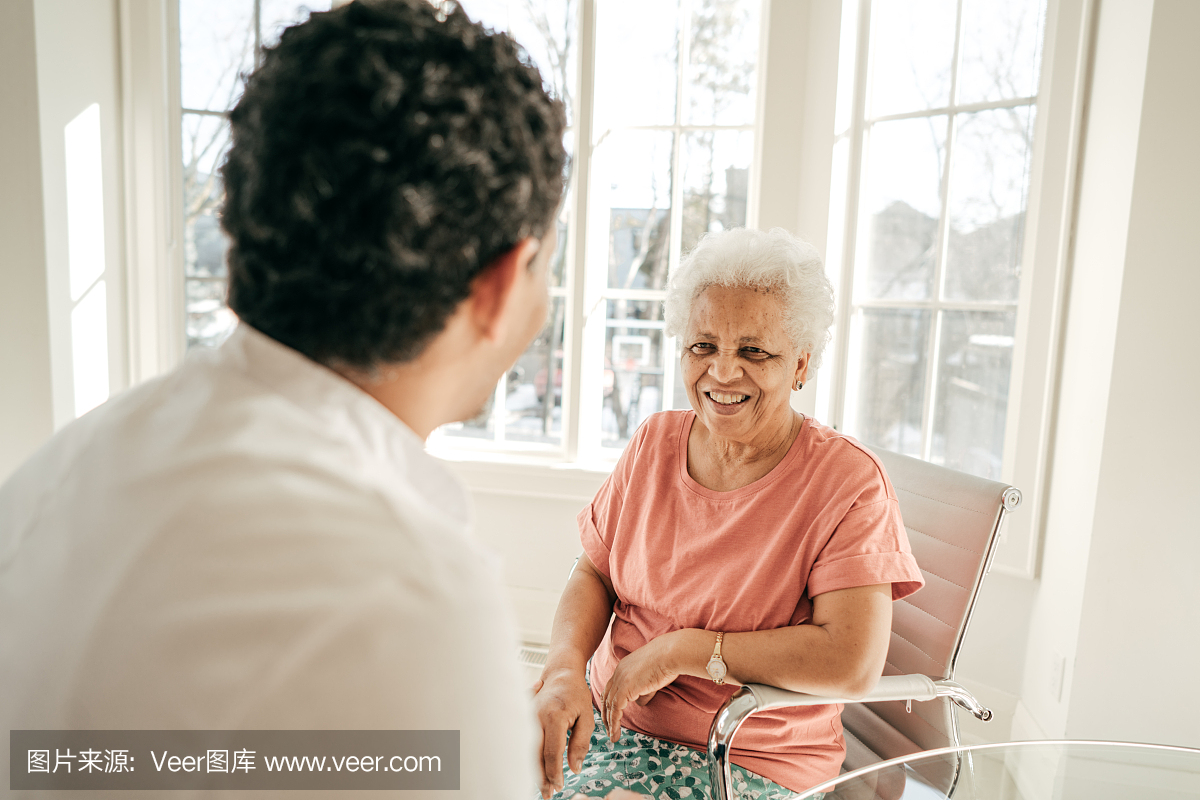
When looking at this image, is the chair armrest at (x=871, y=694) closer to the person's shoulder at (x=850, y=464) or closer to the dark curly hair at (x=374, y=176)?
the person's shoulder at (x=850, y=464)

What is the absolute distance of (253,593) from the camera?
401 mm

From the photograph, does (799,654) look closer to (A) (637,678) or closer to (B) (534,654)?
(A) (637,678)

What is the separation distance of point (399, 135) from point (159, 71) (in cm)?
304

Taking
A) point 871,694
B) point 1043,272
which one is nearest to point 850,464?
point 871,694

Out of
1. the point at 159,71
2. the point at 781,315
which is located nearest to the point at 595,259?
the point at 781,315

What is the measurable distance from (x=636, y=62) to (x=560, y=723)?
2417 millimetres

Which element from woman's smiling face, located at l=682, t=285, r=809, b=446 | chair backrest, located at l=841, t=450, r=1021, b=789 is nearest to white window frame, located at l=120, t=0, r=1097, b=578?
chair backrest, located at l=841, t=450, r=1021, b=789

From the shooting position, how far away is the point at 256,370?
507mm

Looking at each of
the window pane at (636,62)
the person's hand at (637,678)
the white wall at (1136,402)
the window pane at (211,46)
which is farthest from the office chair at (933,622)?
the window pane at (211,46)

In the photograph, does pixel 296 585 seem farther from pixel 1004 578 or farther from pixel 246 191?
pixel 1004 578

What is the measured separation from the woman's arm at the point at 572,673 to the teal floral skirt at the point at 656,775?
0.05 m

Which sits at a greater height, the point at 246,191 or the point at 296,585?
the point at 246,191

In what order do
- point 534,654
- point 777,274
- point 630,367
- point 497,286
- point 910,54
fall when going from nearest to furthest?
point 497,286 < point 777,274 < point 910,54 < point 534,654 < point 630,367

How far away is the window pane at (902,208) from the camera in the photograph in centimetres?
239
